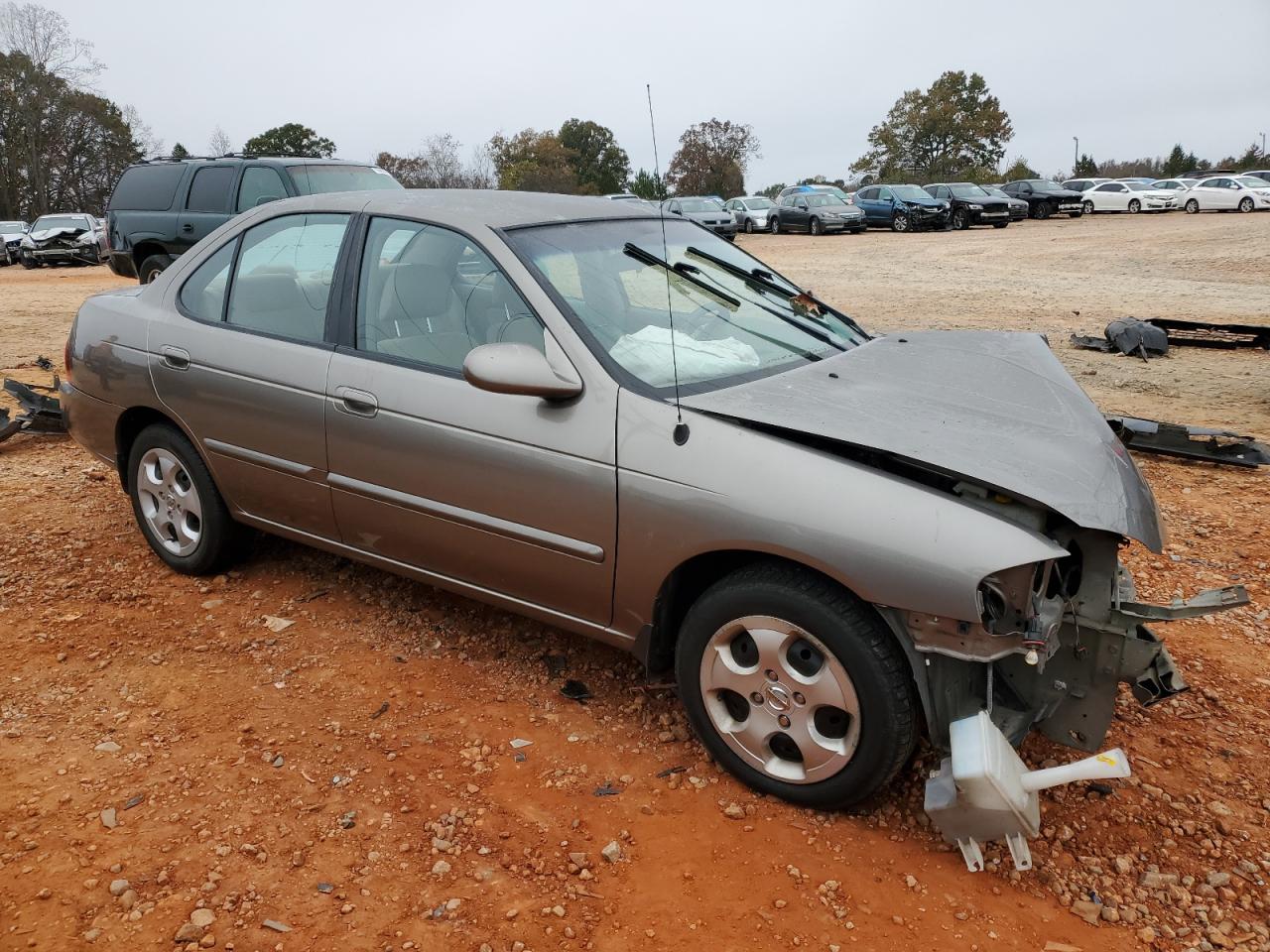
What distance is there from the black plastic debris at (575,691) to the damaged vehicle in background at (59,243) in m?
27.8

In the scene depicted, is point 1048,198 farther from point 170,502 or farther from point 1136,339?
point 170,502

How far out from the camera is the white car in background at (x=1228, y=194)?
98.4 ft

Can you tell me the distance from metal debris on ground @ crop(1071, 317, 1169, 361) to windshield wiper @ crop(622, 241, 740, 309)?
7031 mm

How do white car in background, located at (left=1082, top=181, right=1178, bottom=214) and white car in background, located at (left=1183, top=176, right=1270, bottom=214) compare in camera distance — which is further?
white car in background, located at (left=1082, top=181, right=1178, bottom=214)

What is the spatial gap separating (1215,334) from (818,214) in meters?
20.7

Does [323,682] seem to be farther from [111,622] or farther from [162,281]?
[162,281]

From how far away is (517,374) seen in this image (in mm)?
2906

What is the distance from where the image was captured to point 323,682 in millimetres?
3578

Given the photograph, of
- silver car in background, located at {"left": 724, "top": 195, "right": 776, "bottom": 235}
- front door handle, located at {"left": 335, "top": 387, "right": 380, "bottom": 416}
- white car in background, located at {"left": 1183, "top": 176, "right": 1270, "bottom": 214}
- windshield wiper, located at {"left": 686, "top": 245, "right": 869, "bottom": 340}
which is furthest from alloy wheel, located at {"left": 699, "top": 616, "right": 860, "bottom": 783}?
white car in background, located at {"left": 1183, "top": 176, "right": 1270, "bottom": 214}

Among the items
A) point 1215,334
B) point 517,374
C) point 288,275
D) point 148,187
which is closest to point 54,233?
point 148,187

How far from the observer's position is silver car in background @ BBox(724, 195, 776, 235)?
105 ft

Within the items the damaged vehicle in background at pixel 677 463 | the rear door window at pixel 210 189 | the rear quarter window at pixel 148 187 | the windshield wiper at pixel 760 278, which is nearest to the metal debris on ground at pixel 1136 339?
the damaged vehicle in background at pixel 677 463

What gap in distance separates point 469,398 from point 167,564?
A: 7.37 feet

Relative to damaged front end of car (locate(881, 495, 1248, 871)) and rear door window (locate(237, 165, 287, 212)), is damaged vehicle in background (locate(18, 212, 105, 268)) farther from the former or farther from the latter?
damaged front end of car (locate(881, 495, 1248, 871))
